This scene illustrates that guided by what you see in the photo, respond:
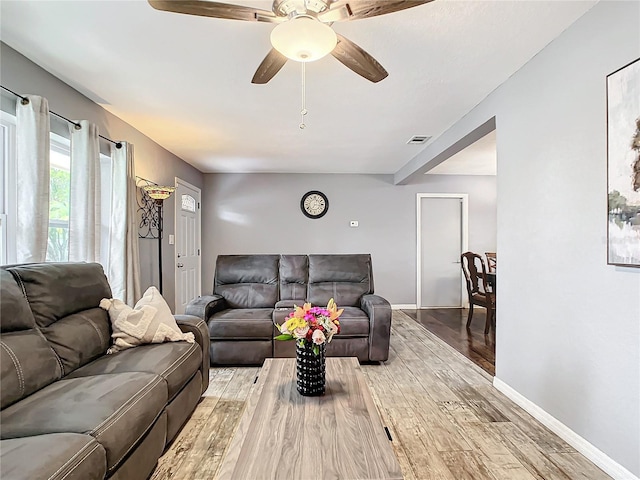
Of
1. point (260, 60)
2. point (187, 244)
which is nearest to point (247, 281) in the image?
point (187, 244)

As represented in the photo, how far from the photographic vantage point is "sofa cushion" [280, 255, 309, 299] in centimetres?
396

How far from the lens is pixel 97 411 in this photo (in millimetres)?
1411

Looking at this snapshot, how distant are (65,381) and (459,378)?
2819 millimetres

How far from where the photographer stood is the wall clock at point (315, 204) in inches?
245

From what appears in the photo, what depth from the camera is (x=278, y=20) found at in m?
1.58

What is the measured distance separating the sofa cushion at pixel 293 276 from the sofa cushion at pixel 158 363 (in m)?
1.68

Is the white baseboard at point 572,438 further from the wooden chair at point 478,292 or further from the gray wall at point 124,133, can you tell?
the gray wall at point 124,133

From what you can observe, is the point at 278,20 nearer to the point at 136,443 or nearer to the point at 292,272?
the point at 136,443

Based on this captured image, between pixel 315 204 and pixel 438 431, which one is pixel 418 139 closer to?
pixel 315 204

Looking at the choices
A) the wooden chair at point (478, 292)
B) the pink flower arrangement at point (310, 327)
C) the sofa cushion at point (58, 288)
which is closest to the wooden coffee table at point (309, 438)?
the pink flower arrangement at point (310, 327)

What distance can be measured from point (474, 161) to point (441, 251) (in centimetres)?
171

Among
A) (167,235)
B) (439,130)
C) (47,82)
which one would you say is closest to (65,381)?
(47,82)

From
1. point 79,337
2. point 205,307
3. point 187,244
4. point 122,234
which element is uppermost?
point 122,234

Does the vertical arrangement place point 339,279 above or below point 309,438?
above
